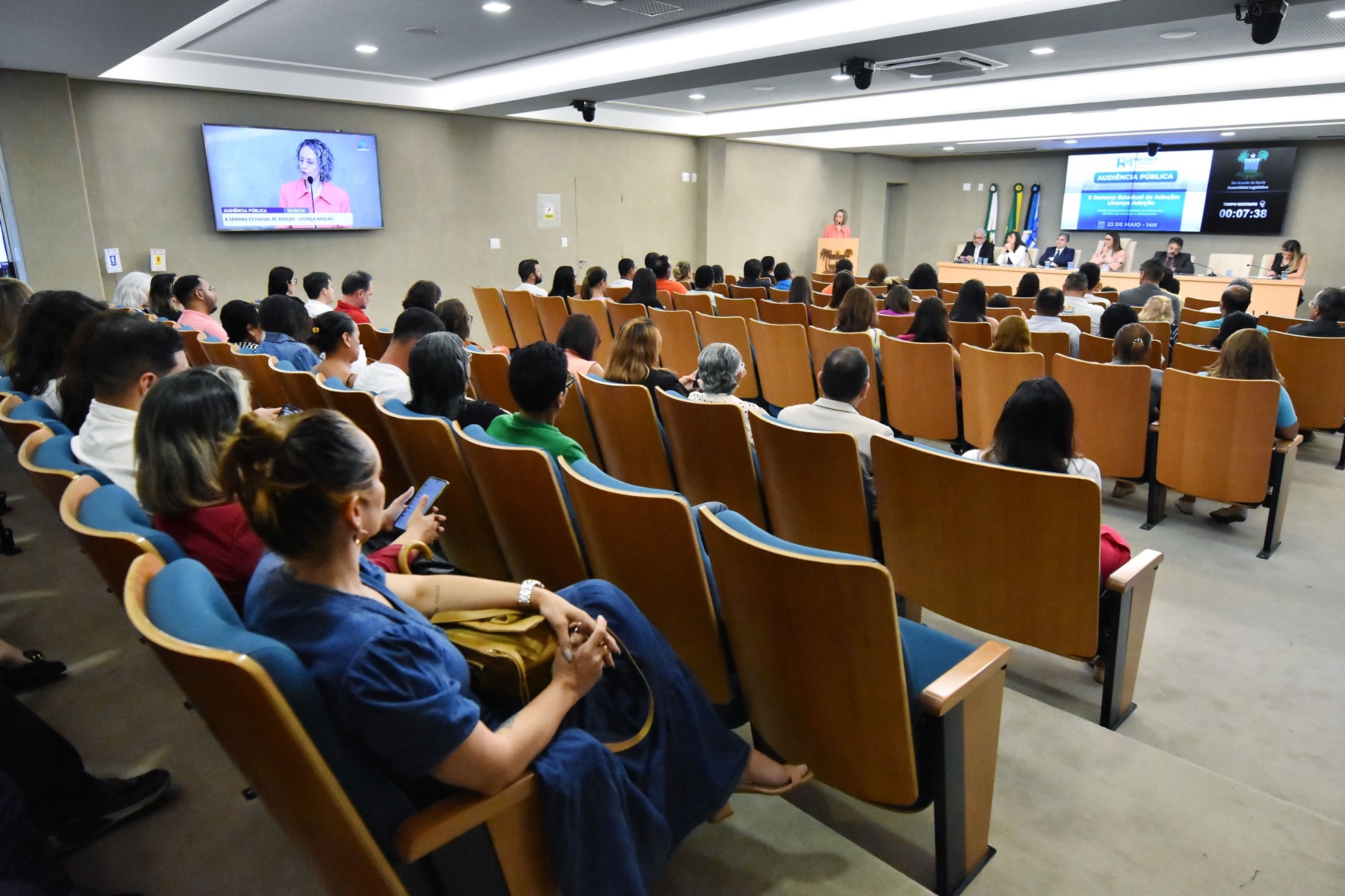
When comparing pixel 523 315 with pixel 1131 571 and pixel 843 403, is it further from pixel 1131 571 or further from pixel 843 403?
pixel 1131 571

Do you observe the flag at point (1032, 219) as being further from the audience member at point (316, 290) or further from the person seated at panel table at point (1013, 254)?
the audience member at point (316, 290)

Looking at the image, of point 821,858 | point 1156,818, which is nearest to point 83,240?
point 821,858

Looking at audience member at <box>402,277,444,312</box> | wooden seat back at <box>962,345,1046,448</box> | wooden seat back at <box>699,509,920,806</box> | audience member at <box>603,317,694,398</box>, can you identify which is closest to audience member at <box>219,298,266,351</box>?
audience member at <box>402,277,444,312</box>

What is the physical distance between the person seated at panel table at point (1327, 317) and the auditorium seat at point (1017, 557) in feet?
12.7

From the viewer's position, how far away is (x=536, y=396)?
2.38 metres

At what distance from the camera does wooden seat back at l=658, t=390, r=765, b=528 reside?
271 cm

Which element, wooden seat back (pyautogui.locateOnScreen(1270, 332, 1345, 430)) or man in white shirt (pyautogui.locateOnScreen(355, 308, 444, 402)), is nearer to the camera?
man in white shirt (pyautogui.locateOnScreen(355, 308, 444, 402))

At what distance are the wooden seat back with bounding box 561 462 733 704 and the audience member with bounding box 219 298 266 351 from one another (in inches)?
132

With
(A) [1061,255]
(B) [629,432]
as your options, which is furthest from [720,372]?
(A) [1061,255]

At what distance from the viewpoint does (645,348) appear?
344cm

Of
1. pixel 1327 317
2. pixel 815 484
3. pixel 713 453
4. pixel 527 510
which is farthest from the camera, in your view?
pixel 1327 317

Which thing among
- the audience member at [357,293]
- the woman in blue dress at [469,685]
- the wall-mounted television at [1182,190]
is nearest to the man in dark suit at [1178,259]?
the wall-mounted television at [1182,190]

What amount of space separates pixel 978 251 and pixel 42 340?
1440 centimetres

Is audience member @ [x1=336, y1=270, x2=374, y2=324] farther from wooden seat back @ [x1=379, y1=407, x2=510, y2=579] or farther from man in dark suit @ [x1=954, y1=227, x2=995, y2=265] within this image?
man in dark suit @ [x1=954, y1=227, x2=995, y2=265]
